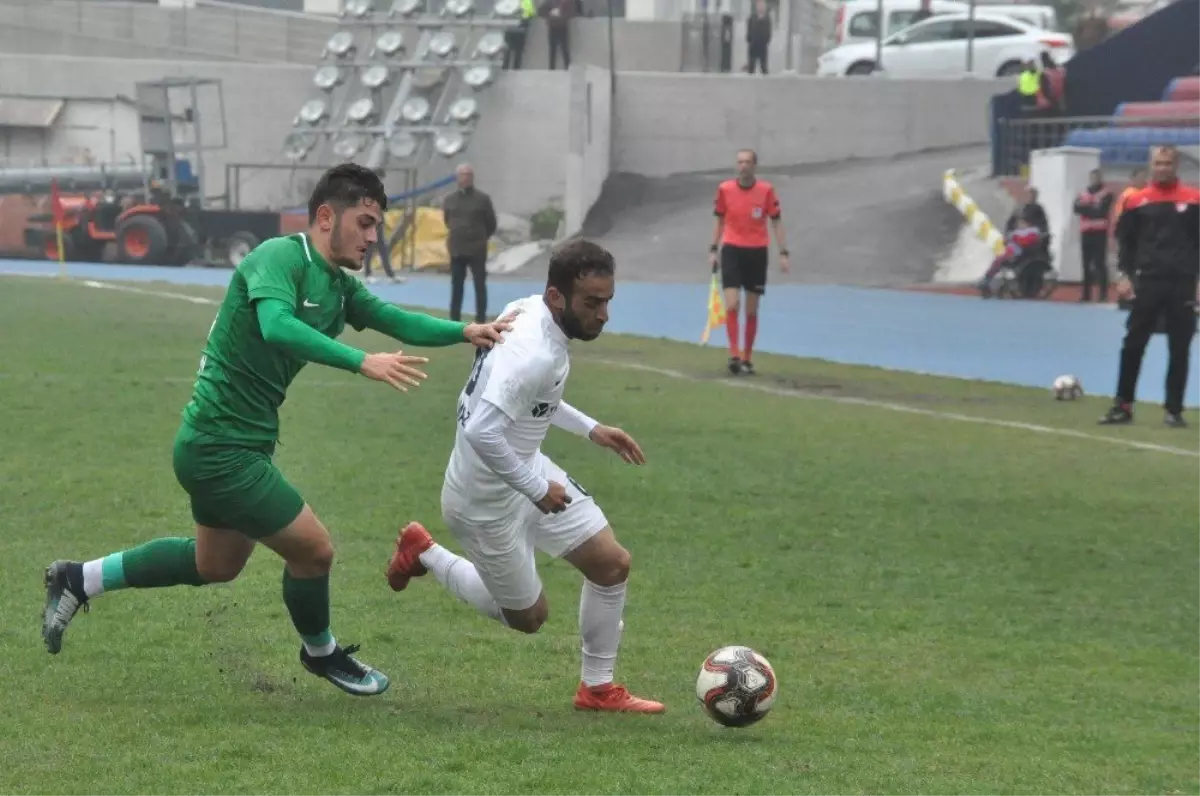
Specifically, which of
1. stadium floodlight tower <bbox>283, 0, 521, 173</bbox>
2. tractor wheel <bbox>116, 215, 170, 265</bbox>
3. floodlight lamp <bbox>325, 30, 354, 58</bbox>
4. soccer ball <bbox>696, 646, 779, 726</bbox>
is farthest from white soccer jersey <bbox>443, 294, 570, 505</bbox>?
floodlight lamp <bbox>325, 30, 354, 58</bbox>

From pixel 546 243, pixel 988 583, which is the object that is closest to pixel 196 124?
pixel 546 243

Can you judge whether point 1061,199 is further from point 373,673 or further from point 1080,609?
point 373,673

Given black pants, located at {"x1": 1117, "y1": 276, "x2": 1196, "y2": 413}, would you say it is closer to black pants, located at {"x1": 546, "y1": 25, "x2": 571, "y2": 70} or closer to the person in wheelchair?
the person in wheelchair

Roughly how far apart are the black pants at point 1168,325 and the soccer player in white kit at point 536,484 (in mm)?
9216

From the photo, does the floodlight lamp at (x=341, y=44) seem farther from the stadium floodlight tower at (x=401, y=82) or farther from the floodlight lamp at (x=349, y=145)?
the floodlight lamp at (x=349, y=145)

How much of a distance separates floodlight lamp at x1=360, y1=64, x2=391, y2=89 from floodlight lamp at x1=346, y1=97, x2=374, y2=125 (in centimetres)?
57

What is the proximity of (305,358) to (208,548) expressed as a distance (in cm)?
98

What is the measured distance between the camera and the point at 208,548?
6.38 metres

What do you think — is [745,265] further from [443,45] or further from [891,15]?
[891,15]

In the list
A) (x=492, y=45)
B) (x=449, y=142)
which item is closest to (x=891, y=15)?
(x=492, y=45)

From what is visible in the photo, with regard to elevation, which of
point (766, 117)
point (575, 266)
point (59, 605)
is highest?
point (766, 117)

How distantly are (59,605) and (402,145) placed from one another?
114ft

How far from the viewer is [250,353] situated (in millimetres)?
6094

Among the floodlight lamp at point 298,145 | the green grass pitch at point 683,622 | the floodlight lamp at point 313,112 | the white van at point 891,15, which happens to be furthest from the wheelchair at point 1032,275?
the floodlight lamp at point 313,112
